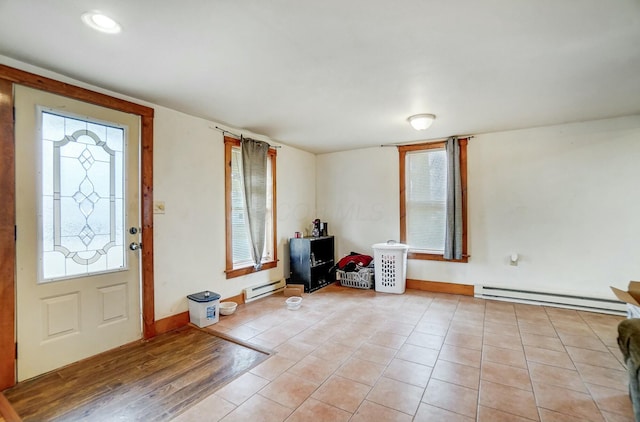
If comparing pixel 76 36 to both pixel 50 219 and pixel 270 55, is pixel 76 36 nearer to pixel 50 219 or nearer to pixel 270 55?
pixel 270 55

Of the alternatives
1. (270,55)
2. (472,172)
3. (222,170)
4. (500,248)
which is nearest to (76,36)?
(270,55)

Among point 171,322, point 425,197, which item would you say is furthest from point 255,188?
point 425,197

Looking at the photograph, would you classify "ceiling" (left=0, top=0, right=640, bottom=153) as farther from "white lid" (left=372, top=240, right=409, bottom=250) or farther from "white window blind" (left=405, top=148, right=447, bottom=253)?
"white lid" (left=372, top=240, right=409, bottom=250)

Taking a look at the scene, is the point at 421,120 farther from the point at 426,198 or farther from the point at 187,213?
the point at 187,213

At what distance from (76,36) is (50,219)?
1.35 meters

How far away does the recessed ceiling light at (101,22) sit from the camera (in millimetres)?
1598

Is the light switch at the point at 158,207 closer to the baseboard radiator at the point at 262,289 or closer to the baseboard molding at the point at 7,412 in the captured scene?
the baseboard radiator at the point at 262,289

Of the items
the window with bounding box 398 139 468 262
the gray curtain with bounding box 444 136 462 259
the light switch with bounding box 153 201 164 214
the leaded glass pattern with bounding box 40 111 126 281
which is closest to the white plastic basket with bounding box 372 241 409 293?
the window with bounding box 398 139 468 262

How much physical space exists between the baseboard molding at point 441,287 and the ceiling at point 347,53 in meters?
2.42

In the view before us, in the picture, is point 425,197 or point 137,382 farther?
point 425,197

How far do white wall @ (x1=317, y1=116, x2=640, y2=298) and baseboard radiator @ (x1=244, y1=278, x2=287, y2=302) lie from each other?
207cm

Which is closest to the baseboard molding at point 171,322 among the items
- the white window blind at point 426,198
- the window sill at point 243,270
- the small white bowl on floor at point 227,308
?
the small white bowl on floor at point 227,308

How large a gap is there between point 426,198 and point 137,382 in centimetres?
409

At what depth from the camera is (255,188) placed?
395cm
